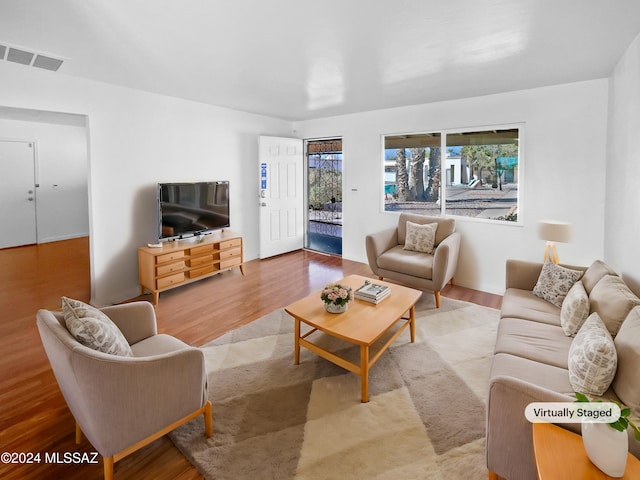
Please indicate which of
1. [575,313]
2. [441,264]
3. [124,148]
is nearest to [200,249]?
[124,148]

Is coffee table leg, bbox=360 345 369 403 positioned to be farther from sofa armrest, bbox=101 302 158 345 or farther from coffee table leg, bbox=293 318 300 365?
sofa armrest, bbox=101 302 158 345

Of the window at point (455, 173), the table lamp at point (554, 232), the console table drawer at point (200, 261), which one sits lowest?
the console table drawer at point (200, 261)

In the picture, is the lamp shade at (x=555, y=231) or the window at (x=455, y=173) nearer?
the lamp shade at (x=555, y=231)

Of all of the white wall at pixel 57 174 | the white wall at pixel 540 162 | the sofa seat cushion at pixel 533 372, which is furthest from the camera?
the white wall at pixel 57 174

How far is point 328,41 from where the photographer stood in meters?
2.47

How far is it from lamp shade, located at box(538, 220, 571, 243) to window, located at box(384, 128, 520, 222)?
71 cm

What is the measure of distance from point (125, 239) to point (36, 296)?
49.7 inches

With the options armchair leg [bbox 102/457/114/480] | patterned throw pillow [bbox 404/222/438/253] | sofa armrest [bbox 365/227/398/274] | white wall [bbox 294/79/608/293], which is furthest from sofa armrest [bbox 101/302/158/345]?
white wall [bbox 294/79/608/293]

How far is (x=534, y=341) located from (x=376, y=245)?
227 centimetres

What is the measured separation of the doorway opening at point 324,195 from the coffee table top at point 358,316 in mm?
3365

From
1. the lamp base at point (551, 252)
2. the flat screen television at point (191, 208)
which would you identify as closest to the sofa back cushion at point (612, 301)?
the lamp base at point (551, 252)

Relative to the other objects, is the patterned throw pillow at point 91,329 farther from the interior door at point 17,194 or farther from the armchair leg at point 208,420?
the interior door at point 17,194

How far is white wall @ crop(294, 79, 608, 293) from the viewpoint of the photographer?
11.5 ft

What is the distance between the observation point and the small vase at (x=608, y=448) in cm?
109
